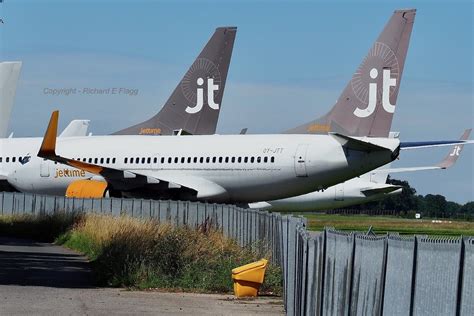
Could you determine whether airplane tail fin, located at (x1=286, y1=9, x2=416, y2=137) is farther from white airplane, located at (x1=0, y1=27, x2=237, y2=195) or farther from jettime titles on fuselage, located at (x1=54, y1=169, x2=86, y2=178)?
white airplane, located at (x1=0, y1=27, x2=237, y2=195)

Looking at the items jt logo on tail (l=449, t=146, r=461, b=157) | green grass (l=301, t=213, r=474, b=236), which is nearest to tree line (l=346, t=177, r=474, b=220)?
jt logo on tail (l=449, t=146, r=461, b=157)

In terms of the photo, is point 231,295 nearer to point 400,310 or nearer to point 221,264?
point 221,264

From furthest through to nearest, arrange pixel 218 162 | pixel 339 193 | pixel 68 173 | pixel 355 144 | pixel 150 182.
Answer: pixel 339 193
pixel 68 173
pixel 150 182
pixel 218 162
pixel 355 144

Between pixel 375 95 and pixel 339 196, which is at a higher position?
pixel 375 95

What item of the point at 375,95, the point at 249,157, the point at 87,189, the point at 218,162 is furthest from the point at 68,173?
the point at 375,95

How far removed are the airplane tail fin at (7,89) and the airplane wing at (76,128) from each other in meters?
42.1

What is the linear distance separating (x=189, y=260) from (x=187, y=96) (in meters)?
39.5

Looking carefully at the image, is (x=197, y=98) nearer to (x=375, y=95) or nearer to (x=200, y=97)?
(x=200, y=97)

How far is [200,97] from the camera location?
61750 millimetres

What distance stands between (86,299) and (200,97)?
44.1 m

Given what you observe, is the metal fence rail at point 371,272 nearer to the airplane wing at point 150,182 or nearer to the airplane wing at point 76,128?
the airplane wing at point 150,182

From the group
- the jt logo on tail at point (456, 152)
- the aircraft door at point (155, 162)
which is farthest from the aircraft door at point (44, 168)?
the jt logo on tail at point (456, 152)

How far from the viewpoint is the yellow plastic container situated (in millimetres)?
19047

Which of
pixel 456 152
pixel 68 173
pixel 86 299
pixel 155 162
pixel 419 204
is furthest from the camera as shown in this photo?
pixel 419 204
